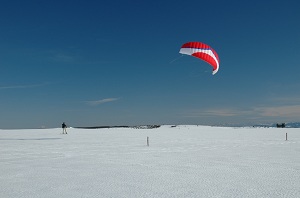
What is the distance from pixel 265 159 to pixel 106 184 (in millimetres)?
7431

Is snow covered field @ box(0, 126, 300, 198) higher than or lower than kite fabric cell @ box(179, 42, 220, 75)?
lower

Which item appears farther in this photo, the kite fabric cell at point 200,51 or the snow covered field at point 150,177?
the kite fabric cell at point 200,51

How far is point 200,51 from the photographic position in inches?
968

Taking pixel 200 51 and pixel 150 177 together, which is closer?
pixel 150 177

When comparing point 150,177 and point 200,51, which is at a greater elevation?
point 200,51

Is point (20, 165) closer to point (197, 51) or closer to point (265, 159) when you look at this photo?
point (265, 159)

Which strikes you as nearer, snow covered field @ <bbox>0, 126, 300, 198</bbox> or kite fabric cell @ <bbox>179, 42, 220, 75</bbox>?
snow covered field @ <bbox>0, 126, 300, 198</bbox>

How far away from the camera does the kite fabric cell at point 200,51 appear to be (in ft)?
80.9

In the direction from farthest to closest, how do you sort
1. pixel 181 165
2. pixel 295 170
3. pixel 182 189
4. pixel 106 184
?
pixel 181 165 → pixel 295 170 → pixel 106 184 → pixel 182 189

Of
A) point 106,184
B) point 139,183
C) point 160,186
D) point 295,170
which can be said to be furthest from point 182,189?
point 295,170

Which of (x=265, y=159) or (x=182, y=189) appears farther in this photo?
(x=265, y=159)

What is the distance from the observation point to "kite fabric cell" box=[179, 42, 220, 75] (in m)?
24.7

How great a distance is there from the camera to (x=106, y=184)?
8258 mm

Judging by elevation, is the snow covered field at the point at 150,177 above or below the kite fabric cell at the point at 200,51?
below
